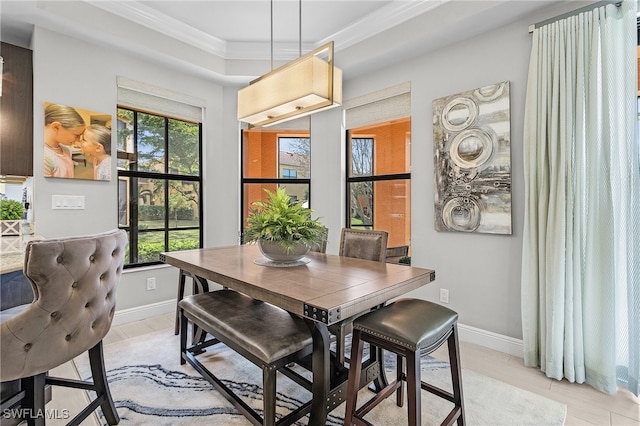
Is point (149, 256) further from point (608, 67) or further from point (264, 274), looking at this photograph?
point (608, 67)

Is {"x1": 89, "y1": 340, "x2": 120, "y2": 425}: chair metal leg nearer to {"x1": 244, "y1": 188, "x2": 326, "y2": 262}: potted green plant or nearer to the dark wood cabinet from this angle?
{"x1": 244, "y1": 188, "x2": 326, "y2": 262}: potted green plant

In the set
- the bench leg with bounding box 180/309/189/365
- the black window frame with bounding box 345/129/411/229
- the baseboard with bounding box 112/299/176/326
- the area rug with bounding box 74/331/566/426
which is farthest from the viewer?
the black window frame with bounding box 345/129/411/229

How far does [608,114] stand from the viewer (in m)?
2.03

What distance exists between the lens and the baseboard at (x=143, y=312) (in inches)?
125

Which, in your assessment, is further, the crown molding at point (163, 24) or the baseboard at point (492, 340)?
the crown molding at point (163, 24)

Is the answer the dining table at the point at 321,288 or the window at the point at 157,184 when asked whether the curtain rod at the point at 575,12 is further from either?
the window at the point at 157,184

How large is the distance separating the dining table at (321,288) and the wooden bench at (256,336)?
5.0 inches

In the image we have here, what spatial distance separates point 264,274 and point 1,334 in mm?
1082

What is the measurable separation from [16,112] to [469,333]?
13.9 feet

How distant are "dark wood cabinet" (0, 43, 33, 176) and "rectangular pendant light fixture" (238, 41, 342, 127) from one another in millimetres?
1829

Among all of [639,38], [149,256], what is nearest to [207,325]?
[149,256]

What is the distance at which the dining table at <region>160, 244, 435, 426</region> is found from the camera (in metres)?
1.35

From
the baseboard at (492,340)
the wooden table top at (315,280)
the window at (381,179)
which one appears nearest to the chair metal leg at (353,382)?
the wooden table top at (315,280)

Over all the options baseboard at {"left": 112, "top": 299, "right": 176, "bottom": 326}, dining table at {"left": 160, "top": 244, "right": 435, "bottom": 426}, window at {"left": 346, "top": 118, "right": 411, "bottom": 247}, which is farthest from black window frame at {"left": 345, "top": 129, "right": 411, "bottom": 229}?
baseboard at {"left": 112, "top": 299, "right": 176, "bottom": 326}
